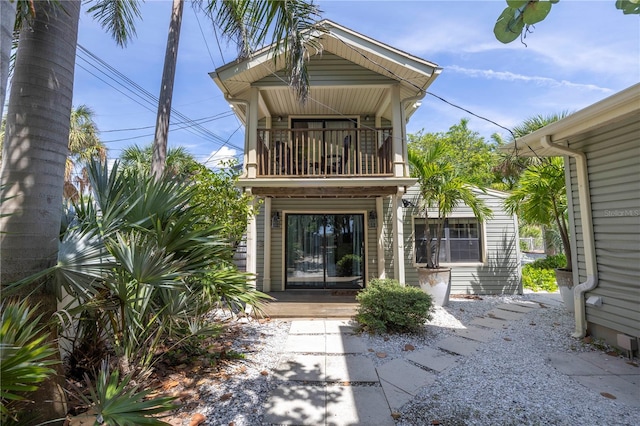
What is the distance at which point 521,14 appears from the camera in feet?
4.04

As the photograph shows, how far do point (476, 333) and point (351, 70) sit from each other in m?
6.02

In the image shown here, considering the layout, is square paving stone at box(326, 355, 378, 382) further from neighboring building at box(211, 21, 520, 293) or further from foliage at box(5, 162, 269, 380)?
neighboring building at box(211, 21, 520, 293)

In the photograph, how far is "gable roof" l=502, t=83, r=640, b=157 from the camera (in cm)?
353

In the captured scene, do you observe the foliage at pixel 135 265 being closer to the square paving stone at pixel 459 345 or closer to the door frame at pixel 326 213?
the square paving stone at pixel 459 345

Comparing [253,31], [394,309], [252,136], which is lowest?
[394,309]

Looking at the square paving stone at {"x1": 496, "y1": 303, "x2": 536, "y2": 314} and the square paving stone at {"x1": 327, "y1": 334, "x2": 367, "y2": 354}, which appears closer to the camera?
the square paving stone at {"x1": 327, "y1": 334, "x2": 367, "y2": 354}

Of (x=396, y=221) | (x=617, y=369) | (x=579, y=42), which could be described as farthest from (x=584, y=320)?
(x=579, y=42)

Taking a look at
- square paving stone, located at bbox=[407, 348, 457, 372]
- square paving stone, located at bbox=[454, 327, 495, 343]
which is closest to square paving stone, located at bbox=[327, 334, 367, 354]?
square paving stone, located at bbox=[407, 348, 457, 372]

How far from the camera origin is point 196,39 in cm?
725

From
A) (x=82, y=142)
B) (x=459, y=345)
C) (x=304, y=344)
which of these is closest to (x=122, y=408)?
(x=304, y=344)

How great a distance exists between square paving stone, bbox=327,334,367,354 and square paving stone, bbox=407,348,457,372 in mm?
721

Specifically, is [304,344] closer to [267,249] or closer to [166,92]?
[267,249]

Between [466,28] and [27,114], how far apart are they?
5576 mm

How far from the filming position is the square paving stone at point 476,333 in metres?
4.81
